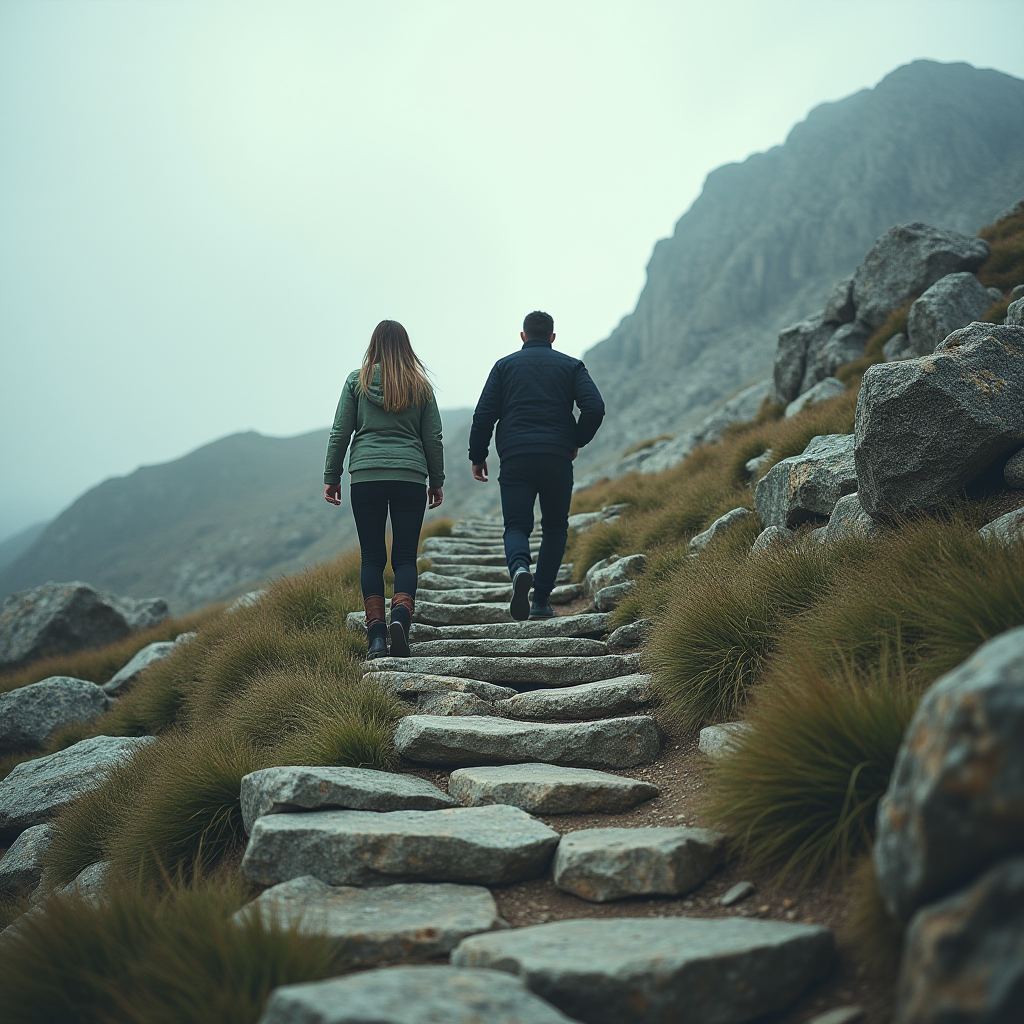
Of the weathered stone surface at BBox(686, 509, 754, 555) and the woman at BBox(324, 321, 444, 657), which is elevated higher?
the woman at BBox(324, 321, 444, 657)

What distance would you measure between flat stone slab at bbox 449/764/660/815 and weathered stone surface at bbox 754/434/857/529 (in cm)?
312

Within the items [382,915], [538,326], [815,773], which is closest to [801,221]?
[538,326]

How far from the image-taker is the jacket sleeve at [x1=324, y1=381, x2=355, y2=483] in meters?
5.43

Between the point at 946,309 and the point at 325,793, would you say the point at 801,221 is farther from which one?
the point at 325,793

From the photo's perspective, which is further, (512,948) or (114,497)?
(114,497)

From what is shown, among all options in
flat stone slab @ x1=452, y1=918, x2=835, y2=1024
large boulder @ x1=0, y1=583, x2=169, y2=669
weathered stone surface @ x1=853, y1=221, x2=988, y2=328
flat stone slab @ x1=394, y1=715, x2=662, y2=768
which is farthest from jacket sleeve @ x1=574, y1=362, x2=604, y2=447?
large boulder @ x1=0, y1=583, x2=169, y2=669

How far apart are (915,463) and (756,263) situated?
101m

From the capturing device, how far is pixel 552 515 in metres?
6.18

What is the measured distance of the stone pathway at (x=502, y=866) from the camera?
1676 millimetres

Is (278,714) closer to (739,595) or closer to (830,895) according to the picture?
(739,595)

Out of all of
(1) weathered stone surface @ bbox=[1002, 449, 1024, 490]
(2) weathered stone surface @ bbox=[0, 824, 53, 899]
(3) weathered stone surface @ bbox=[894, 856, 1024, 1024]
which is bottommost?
(2) weathered stone surface @ bbox=[0, 824, 53, 899]

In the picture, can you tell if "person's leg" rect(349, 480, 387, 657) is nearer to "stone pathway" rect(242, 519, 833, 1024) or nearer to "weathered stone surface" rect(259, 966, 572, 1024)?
"stone pathway" rect(242, 519, 833, 1024)

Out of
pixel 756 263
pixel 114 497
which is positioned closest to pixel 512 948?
pixel 756 263

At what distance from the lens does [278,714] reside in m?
4.18
